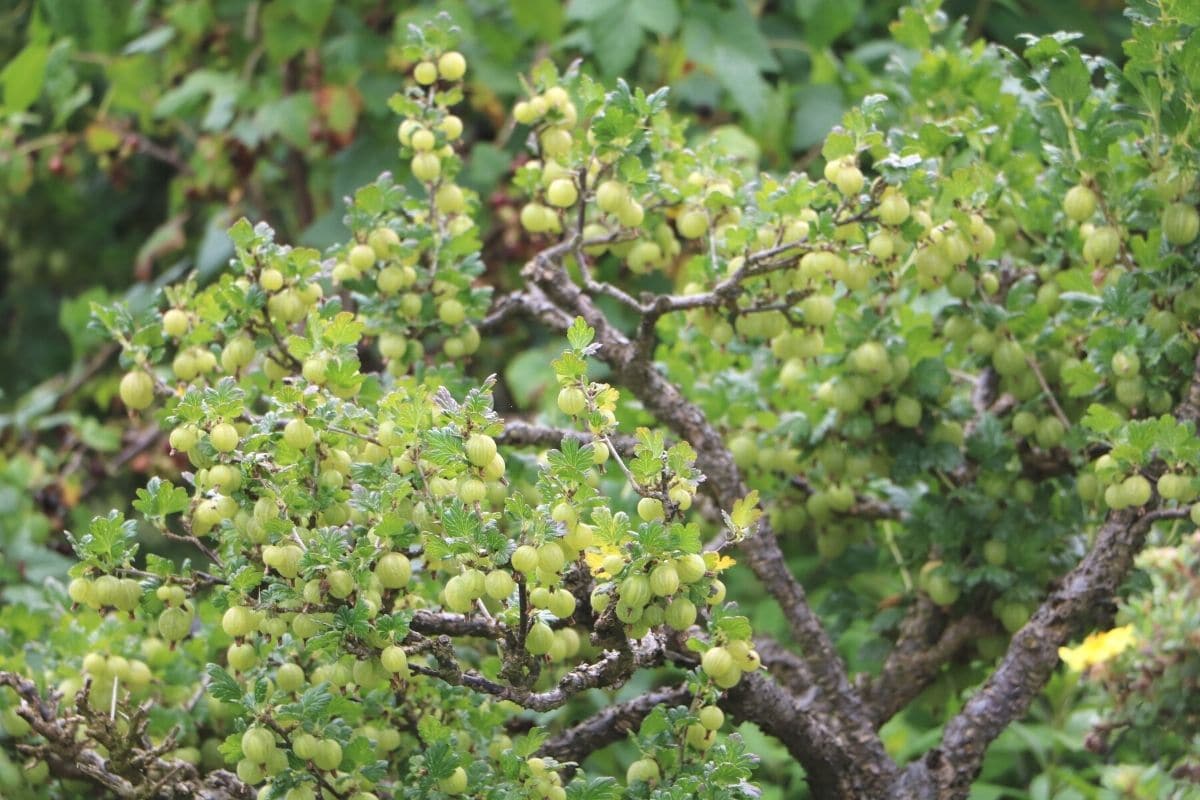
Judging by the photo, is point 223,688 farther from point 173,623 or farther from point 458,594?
point 458,594

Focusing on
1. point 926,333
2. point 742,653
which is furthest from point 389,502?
point 926,333

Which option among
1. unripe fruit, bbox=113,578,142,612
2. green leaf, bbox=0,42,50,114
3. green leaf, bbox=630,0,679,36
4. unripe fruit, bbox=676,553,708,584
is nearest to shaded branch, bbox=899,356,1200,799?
unripe fruit, bbox=676,553,708,584

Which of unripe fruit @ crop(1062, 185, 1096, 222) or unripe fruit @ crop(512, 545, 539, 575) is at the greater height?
unripe fruit @ crop(1062, 185, 1096, 222)

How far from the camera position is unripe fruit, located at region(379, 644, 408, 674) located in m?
0.92

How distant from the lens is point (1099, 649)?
1694mm

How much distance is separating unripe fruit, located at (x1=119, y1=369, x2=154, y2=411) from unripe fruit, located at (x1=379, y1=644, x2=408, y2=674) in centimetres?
35

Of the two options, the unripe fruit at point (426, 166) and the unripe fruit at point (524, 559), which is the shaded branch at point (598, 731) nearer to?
the unripe fruit at point (524, 559)

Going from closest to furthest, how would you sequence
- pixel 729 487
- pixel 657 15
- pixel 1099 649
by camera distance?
pixel 729 487 → pixel 1099 649 → pixel 657 15

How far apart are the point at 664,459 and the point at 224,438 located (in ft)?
0.97

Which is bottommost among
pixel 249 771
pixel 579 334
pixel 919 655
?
pixel 919 655

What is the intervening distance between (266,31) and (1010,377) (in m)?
1.59

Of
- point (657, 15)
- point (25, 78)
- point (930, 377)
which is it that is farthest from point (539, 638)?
point (25, 78)

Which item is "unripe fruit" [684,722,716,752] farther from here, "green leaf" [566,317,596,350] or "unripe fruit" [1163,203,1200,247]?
"unripe fruit" [1163,203,1200,247]

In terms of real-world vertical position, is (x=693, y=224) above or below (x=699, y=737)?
above
